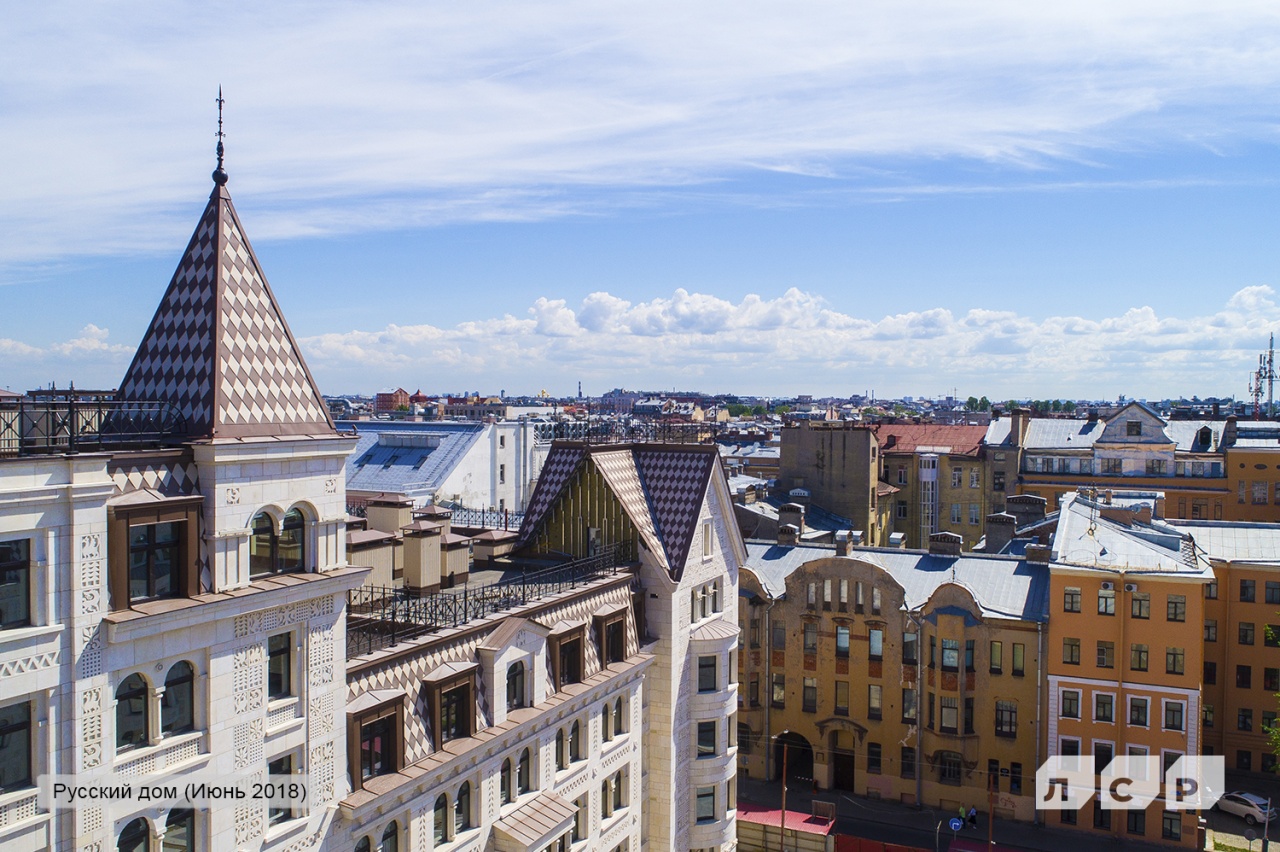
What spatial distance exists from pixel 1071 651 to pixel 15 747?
2082 inches

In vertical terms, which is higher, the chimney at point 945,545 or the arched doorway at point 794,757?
the chimney at point 945,545

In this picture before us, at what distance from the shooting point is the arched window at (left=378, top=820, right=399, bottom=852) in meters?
24.3

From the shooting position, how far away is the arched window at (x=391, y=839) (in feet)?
79.7

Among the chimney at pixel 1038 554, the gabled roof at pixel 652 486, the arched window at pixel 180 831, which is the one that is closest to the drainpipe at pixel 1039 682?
the chimney at pixel 1038 554

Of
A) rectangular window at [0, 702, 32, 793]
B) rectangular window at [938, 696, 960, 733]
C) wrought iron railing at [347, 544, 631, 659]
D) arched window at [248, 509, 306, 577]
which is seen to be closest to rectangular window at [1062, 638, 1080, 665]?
rectangular window at [938, 696, 960, 733]

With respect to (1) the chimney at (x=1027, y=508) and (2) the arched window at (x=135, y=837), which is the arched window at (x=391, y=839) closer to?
(2) the arched window at (x=135, y=837)

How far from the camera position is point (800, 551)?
219 feet

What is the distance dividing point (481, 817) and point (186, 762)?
35.8 ft

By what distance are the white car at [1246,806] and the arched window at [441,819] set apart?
171 feet

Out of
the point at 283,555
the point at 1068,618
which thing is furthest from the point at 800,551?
the point at 283,555

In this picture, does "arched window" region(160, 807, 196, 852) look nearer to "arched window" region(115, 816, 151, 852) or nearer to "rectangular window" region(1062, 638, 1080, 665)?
"arched window" region(115, 816, 151, 852)

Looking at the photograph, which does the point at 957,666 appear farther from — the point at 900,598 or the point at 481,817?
the point at 481,817

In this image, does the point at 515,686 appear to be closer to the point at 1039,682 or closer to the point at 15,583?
the point at 15,583

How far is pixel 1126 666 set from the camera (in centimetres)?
5328
